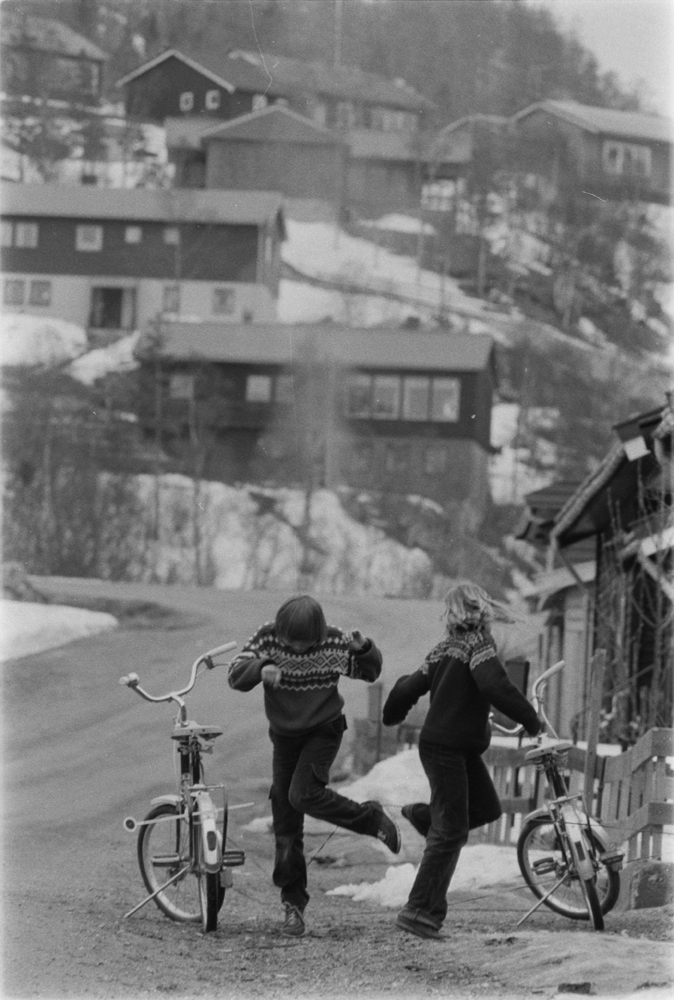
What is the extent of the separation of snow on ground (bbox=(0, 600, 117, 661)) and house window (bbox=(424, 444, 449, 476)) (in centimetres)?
2100

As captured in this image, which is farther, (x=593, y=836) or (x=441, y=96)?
(x=441, y=96)

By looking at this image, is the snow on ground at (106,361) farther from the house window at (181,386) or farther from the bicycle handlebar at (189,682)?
the bicycle handlebar at (189,682)

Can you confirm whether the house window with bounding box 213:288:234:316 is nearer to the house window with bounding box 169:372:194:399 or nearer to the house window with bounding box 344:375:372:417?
the house window with bounding box 169:372:194:399

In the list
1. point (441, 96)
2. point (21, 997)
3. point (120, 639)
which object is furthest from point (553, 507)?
point (441, 96)

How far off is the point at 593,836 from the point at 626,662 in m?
10.0

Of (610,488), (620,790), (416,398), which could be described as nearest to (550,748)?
(620,790)

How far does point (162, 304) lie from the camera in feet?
195

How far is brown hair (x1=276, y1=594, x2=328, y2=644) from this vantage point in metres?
5.95

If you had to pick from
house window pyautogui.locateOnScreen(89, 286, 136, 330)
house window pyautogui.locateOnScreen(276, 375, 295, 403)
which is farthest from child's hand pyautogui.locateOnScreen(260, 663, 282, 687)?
house window pyautogui.locateOnScreen(89, 286, 136, 330)

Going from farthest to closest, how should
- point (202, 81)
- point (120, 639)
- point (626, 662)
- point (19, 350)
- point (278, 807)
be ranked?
point (19, 350)
point (202, 81)
point (120, 639)
point (626, 662)
point (278, 807)

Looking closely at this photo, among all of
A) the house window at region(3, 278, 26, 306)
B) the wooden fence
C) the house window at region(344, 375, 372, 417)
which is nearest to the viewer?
the wooden fence

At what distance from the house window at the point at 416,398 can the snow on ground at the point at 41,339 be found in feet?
42.0

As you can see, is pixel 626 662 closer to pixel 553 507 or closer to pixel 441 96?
pixel 553 507

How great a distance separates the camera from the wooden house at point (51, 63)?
6041 cm
